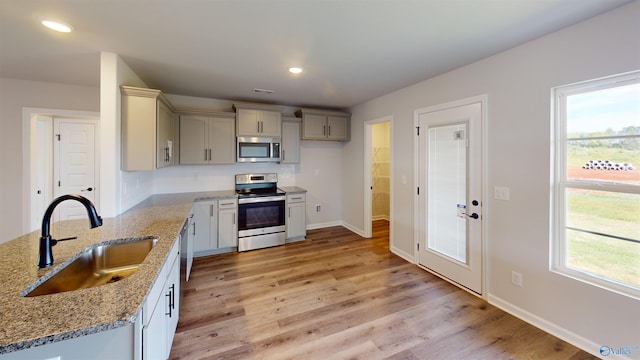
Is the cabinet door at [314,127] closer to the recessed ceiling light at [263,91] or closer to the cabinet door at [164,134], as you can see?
the recessed ceiling light at [263,91]

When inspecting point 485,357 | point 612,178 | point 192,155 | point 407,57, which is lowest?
point 485,357

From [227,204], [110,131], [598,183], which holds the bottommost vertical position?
[227,204]

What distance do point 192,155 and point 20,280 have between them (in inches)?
113

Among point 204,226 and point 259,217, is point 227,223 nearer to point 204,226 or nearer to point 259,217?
point 204,226

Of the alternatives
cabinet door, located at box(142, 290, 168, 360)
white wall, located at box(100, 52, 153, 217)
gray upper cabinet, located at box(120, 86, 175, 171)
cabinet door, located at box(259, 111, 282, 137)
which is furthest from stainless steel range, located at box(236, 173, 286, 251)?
cabinet door, located at box(142, 290, 168, 360)

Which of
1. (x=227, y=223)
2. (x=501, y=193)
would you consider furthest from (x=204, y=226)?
(x=501, y=193)

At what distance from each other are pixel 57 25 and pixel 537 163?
4.12 meters

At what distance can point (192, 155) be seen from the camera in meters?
3.83

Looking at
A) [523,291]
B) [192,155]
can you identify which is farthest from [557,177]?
[192,155]

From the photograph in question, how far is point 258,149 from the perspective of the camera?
4.24m

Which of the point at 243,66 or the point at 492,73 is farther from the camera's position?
the point at 243,66

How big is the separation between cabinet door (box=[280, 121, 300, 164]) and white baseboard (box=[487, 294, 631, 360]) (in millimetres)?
3460

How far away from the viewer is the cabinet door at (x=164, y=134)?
9.01 feet

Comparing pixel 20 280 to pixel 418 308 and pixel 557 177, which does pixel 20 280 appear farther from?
pixel 557 177
